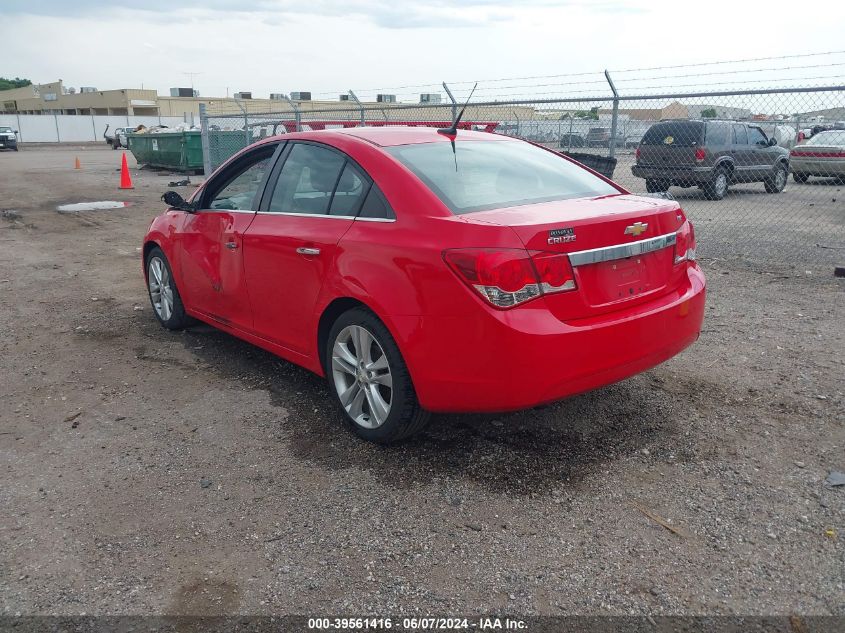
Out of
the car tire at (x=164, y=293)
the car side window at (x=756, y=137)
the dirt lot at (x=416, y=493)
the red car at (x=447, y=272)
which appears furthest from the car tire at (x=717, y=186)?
the car tire at (x=164, y=293)

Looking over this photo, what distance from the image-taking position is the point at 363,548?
288 cm

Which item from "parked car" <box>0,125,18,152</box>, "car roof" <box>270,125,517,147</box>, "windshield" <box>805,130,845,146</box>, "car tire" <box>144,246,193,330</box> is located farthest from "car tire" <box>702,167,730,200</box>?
"parked car" <box>0,125,18,152</box>

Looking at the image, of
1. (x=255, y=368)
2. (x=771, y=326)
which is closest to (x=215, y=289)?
(x=255, y=368)

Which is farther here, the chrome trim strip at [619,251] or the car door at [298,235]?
the car door at [298,235]

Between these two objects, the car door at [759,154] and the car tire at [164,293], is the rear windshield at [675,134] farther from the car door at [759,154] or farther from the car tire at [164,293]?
the car tire at [164,293]

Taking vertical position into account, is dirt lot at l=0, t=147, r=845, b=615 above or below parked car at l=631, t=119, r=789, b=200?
below

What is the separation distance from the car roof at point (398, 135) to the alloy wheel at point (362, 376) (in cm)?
111

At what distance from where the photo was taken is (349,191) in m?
3.85

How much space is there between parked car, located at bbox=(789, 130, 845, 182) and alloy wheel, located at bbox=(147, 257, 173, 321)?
1393 centimetres

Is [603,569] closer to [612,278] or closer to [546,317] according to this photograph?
[546,317]

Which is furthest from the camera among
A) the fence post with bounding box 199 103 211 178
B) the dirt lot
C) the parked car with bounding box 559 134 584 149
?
the fence post with bounding box 199 103 211 178

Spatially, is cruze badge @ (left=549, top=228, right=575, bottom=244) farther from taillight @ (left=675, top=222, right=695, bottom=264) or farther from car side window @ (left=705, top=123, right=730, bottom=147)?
car side window @ (left=705, top=123, right=730, bottom=147)

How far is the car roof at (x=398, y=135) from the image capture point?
403cm

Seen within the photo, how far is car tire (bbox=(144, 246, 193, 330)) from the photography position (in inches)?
222
